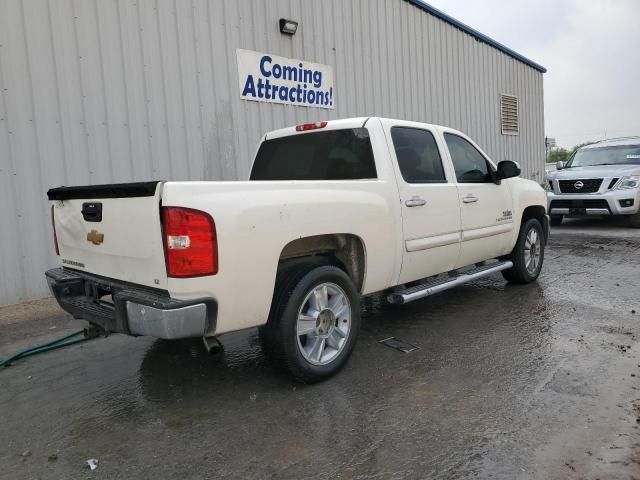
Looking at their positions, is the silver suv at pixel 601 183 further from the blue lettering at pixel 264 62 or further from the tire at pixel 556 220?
the blue lettering at pixel 264 62

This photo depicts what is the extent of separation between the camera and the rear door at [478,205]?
4871 mm

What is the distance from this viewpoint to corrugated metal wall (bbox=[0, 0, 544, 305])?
5.84 meters

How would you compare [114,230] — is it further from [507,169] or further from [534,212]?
[534,212]

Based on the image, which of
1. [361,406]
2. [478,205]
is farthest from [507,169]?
[361,406]

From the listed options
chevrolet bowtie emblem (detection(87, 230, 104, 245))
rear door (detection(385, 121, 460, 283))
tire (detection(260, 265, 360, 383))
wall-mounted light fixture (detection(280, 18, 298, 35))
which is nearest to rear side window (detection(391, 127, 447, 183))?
rear door (detection(385, 121, 460, 283))

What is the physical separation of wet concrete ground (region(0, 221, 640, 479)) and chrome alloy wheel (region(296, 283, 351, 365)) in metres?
0.21

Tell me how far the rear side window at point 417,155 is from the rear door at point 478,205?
0.88 feet

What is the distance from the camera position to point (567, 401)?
10.2ft

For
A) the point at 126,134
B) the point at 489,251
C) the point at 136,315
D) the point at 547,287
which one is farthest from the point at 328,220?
the point at 126,134

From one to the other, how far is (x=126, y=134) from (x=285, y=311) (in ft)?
14.8

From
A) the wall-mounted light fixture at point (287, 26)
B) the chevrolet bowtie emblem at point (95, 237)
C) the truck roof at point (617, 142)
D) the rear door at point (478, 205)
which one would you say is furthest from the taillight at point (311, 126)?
the truck roof at point (617, 142)

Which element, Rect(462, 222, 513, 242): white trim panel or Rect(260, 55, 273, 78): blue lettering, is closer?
Rect(462, 222, 513, 242): white trim panel

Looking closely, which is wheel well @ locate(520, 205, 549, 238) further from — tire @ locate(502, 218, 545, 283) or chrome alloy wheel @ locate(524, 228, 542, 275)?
chrome alloy wheel @ locate(524, 228, 542, 275)

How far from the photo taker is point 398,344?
425cm
